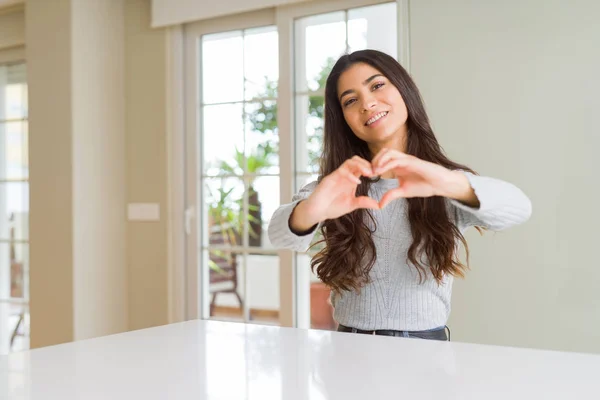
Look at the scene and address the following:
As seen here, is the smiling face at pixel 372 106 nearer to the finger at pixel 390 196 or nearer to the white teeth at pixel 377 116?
the white teeth at pixel 377 116

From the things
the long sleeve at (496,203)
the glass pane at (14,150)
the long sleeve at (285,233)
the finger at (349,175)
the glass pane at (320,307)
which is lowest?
the glass pane at (320,307)

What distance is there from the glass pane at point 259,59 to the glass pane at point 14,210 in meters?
1.78

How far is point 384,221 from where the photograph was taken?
1546mm

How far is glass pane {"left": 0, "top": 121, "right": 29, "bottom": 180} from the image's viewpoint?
418 cm

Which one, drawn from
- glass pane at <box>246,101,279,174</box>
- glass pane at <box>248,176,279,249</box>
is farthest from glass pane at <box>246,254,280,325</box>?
glass pane at <box>246,101,279,174</box>

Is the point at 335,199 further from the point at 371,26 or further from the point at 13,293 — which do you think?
the point at 13,293

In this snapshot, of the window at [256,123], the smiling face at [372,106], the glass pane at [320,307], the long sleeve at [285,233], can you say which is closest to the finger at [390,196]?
the long sleeve at [285,233]

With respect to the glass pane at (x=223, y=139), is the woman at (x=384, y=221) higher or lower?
lower

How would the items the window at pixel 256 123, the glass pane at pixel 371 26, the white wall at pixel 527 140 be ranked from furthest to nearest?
the window at pixel 256 123 < the glass pane at pixel 371 26 < the white wall at pixel 527 140

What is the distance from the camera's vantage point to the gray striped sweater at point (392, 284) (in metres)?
1.43

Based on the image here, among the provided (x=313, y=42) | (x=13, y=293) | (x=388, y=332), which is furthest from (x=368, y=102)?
(x=13, y=293)

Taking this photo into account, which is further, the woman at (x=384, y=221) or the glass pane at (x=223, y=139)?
the glass pane at (x=223, y=139)

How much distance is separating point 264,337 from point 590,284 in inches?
67.5

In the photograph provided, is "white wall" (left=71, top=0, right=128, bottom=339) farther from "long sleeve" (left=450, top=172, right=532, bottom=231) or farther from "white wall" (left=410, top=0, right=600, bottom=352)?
"long sleeve" (left=450, top=172, right=532, bottom=231)
